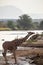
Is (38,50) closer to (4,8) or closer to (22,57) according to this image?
(22,57)

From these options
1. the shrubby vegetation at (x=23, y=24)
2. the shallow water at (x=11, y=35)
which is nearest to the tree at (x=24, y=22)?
the shrubby vegetation at (x=23, y=24)

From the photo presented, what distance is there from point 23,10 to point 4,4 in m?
0.37

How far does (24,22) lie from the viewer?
3.10m

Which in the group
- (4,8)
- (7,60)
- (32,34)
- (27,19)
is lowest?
(7,60)

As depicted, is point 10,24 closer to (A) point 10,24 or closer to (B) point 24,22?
(A) point 10,24

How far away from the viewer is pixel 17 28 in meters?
3.11

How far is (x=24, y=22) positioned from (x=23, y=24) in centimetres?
4

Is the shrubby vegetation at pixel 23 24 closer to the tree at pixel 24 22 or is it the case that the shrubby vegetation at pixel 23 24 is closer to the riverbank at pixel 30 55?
the tree at pixel 24 22

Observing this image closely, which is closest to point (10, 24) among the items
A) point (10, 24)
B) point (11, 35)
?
point (10, 24)

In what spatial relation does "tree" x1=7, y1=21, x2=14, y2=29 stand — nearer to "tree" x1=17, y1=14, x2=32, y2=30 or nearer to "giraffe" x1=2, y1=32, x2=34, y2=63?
"tree" x1=17, y1=14, x2=32, y2=30

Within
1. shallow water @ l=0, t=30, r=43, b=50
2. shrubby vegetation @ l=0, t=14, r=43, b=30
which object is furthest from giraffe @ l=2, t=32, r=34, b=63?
shrubby vegetation @ l=0, t=14, r=43, b=30

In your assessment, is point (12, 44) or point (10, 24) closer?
point (12, 44)

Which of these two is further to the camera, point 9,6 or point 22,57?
point 9,6

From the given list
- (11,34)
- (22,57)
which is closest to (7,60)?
(22,57)
